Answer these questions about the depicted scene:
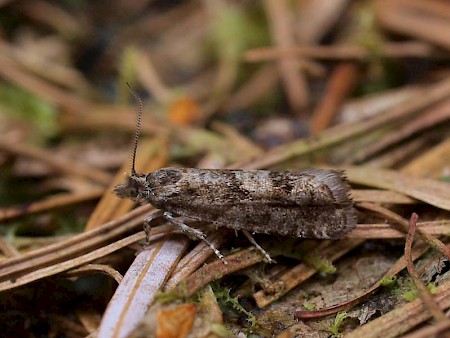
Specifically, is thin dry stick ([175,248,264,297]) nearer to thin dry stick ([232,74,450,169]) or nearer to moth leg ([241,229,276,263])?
moth leg ([241,229,276,263])

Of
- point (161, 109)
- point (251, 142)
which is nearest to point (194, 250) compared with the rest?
point (251, 142)

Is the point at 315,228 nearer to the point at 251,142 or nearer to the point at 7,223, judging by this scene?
the point at 251,142

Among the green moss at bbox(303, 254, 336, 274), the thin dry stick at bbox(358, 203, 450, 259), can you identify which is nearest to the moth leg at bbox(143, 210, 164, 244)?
the green moss at bbox(303, 254, 336, 274)

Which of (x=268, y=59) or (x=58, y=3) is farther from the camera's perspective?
(x=58, y=3)

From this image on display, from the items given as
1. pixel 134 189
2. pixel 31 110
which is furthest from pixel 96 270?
pixel 31 110

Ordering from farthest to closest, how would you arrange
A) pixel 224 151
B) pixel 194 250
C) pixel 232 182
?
pixel 224 151 → pixel 232 182 → pixel 194 250

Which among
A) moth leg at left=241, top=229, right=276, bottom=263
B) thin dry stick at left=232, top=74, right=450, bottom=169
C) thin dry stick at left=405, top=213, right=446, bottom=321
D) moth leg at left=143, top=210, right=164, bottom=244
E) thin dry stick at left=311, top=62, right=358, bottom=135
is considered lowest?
thin dry stick at left=405, top=213, right=446, bottom=321
